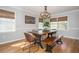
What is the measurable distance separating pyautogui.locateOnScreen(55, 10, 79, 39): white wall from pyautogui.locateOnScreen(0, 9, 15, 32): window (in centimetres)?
80

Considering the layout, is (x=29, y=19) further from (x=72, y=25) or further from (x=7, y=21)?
(x=72, y=25)

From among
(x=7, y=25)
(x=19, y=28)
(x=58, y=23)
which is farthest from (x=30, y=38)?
(x=58, y=23)

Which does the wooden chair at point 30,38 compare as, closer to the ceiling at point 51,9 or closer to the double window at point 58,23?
the double window at point 58,23

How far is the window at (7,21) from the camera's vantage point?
1.68 m

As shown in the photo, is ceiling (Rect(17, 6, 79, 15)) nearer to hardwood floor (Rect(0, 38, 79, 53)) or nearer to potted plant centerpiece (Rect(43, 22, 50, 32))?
potted plant centerpiece (Rect(43, 22, 50, 32))

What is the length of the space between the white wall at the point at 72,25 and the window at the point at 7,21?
803mm

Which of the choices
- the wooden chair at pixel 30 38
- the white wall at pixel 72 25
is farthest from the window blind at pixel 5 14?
the white wall at pixel 72 25

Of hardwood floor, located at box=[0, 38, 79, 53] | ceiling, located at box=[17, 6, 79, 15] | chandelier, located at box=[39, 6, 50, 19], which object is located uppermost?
ceiling, located at box=[17, 6, 79, 15]

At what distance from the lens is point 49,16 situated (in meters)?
1.76

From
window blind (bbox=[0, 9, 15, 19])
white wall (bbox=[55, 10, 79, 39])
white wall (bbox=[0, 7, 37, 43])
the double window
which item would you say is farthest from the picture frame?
white wall (bbox=[55, 10, 79, 39])

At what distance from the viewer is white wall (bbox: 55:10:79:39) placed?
1714 millimetres

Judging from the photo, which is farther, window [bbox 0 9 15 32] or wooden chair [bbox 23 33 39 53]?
wooden chair [bbox 23 33 39 53]
